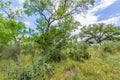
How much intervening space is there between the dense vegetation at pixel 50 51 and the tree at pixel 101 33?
55.4 feet

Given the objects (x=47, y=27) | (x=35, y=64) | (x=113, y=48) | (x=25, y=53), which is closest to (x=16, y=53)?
(x=25, y=53)

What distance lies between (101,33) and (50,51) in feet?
87.9

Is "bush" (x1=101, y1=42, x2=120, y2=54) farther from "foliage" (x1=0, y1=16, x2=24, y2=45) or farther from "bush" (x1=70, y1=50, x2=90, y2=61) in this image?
"foliage" (x1=0, y1=16, x2=24, y2=45)

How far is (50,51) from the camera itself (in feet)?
52.0

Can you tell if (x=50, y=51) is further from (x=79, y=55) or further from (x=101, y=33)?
(x=101, y=33)

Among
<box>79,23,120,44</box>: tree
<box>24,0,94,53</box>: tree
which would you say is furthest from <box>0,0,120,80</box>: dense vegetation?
<box>79,23,120,44</box>: tree

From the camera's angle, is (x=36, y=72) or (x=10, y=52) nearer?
(x=36, y=72)

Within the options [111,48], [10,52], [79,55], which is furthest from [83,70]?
[111,48]

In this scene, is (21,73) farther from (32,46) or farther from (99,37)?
(99,37)

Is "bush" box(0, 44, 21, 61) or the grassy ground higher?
"bush" box(0, 44, 21, 61)

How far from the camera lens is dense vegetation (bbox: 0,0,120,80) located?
12695 mm

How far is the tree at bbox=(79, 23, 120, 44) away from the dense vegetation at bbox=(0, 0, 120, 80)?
16.9 metres

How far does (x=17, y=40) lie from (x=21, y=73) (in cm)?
1072

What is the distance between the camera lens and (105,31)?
41812mm
